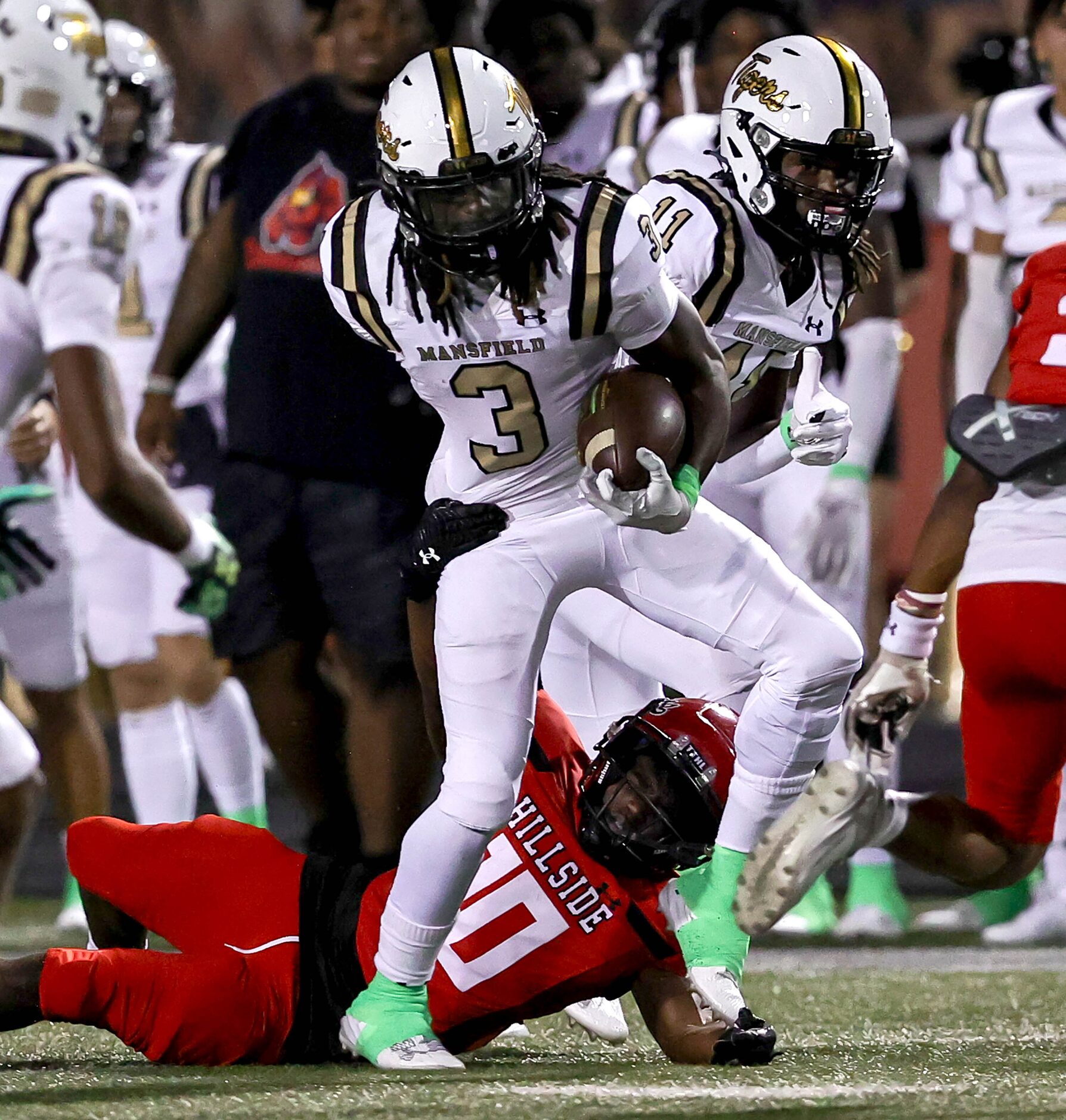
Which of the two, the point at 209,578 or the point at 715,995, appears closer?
the point at 715,995

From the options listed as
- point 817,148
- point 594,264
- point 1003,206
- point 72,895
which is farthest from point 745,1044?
point 1003,206

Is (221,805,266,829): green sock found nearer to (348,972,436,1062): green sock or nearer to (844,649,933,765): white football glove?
(844,649,933,765): white football glove

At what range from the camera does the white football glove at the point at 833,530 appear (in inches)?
165

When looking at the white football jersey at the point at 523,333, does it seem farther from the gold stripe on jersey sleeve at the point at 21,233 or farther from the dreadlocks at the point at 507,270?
the gold stripe on jersey sleeve at the point at 21,233

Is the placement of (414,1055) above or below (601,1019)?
above

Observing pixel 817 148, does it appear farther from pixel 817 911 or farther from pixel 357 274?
pixel 817 911

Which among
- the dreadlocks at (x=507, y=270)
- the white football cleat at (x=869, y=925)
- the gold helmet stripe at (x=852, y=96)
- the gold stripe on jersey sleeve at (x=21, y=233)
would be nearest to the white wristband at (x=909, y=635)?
the gold helmet stripe at (x=852, y=96)

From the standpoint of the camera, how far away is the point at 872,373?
453 centimetres

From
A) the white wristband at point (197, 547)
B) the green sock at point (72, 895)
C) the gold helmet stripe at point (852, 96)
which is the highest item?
the gold helmet stripe at point (852, 96)

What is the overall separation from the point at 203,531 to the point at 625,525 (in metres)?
1.31

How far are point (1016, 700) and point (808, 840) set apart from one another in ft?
2.05

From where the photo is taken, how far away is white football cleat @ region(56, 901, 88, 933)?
15.5ft

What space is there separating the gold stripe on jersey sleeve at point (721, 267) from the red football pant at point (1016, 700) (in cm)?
59

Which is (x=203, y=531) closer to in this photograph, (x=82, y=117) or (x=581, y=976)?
(x=82, y=117)
